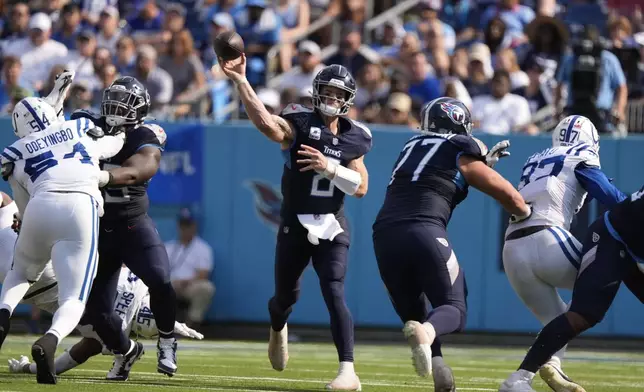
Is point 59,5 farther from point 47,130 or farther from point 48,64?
point 47,130

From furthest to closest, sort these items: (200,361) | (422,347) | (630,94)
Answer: (630,94)
(200,361)
(422,347)

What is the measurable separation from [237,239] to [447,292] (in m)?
6.40

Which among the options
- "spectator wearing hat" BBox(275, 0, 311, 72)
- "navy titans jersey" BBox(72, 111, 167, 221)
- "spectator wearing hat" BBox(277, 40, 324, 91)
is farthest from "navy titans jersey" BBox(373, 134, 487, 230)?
"spectator wearing hat" BBox(275, 0, 311, 72)

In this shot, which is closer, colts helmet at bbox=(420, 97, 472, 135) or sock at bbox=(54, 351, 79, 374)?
colts helmet at bbox=(420, 97, 472, 135)

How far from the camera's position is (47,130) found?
23.0 feet

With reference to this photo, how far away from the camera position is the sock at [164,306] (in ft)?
24.5

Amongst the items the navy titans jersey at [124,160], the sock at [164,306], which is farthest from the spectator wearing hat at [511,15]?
the sock at [164,306]

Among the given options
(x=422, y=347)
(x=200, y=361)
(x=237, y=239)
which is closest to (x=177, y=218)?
(x=237, y=239)

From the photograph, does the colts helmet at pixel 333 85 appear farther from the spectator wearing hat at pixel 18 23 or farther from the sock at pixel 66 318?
the spectator wearing hat at pixel 18 23

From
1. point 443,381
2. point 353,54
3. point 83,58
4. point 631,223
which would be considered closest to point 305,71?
point 353,54

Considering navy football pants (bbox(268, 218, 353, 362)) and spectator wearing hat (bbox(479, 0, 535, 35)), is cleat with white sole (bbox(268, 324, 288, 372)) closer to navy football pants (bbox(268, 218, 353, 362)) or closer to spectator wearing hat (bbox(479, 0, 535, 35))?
navy football pants (bbox(268, 218, 353, 362))

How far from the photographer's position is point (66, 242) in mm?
6801

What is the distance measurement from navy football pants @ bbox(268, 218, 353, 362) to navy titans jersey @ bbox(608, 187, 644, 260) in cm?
164

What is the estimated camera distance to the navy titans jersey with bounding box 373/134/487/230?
6855 millimetres
